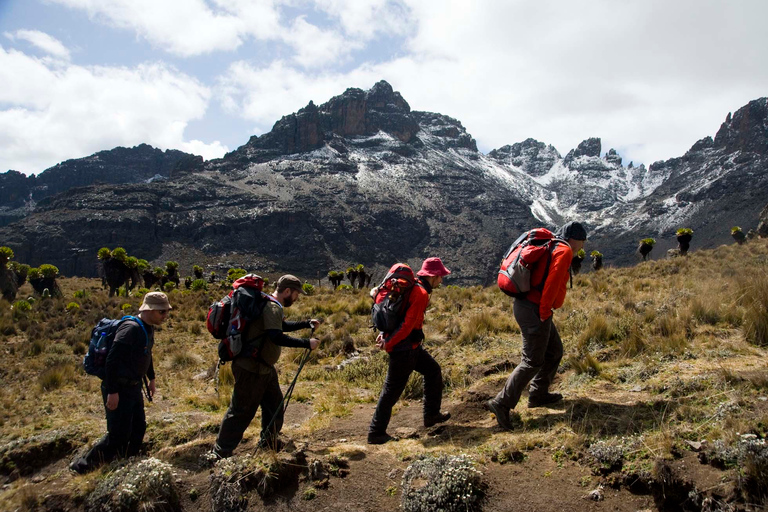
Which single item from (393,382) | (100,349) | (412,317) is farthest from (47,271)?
(412,317)

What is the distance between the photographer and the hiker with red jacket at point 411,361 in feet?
14.8

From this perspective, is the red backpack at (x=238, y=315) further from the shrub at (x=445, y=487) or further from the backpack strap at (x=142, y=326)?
the shrub at (x=445, y=487)

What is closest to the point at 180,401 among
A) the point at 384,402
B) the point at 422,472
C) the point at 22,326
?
the point at 384,402

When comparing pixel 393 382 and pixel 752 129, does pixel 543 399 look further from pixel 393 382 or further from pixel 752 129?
pixel 752 129

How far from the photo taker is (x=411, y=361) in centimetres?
466

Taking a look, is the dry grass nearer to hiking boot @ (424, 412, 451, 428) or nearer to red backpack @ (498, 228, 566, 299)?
hiking boot @ (424, 412, 451, 428)

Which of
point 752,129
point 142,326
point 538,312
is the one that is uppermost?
point 752,129

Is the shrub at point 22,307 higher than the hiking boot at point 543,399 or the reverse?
higher

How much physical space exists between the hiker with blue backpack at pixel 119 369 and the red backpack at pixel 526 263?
3.64 meters

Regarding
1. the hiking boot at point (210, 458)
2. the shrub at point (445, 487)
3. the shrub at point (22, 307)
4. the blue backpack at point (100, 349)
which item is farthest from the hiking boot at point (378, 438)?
the shrub at point (22, 307)

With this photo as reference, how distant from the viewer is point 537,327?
4355 mm

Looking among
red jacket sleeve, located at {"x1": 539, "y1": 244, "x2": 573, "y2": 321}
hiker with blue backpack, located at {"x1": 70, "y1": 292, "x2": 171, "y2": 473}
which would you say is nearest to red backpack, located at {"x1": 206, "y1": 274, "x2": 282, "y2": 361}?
hiker with blue backpack, located at {"x1": 70, "y1": 292, "x2": 171, "y2": 473}

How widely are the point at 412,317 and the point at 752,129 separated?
Result: 9343 inches

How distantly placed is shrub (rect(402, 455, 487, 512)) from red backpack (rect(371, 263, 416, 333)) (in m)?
1.36
